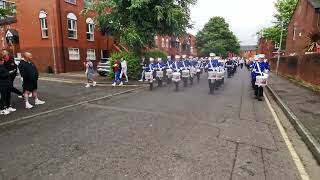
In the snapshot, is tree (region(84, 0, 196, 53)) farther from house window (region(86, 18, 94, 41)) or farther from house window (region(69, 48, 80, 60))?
house window (region(86, 18, 94, 41))

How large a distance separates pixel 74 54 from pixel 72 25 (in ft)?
9.52

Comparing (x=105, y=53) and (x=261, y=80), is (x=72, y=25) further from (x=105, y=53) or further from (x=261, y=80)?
(x=261, y=80)

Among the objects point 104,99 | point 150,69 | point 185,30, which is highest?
point 185,30

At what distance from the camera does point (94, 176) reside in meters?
4.08

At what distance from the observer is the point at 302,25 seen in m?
30.1

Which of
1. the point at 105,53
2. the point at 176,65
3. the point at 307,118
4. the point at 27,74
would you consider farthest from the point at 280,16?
the point at 27,74

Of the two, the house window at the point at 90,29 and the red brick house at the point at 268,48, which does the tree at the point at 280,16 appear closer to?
the red brick house at the point at 268,48

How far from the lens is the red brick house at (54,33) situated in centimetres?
2591

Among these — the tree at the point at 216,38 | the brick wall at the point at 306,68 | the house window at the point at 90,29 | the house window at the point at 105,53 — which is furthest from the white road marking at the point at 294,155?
the tree at the point at 216,38

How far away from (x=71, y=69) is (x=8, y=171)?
24465 mm

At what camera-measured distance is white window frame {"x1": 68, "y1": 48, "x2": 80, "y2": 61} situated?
27.5 m

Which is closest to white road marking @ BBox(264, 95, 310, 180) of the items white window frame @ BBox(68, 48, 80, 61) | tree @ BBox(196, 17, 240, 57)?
white window frame @ BBox(68, 48, 80, 61)

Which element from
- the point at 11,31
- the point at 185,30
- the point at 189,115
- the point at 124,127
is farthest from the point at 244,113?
the point at 11,31

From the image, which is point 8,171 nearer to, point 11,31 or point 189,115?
point 189,115
